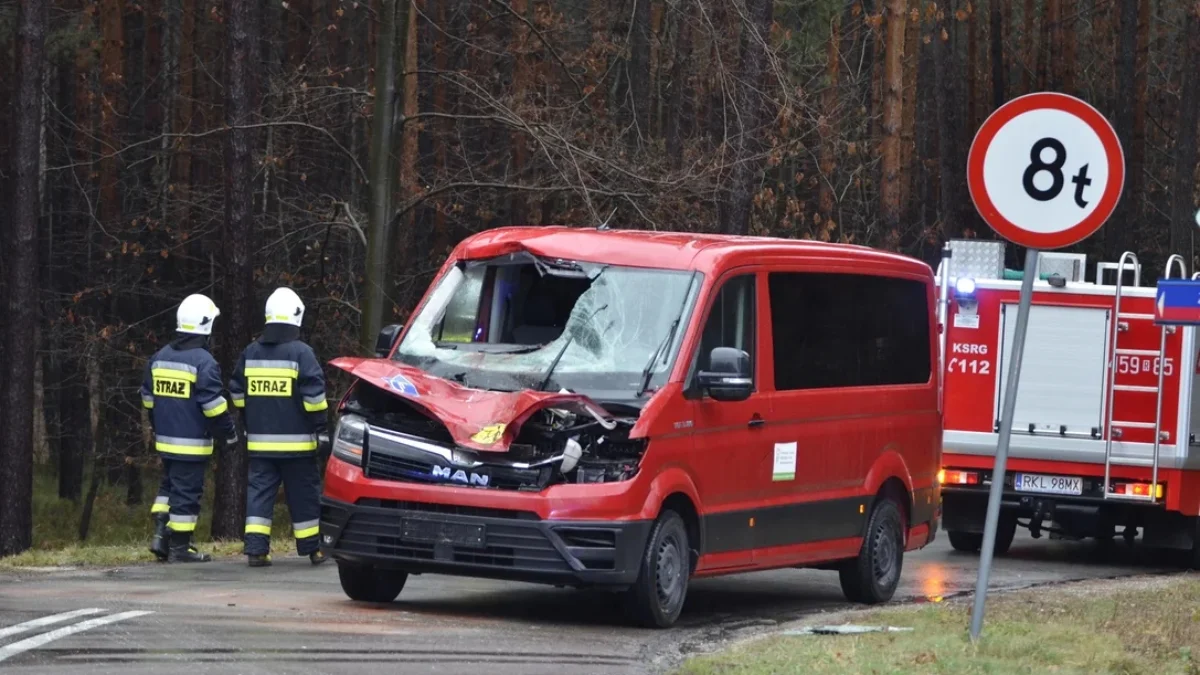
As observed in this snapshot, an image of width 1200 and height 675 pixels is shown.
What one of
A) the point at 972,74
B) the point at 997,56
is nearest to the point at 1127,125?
the point at 997,56

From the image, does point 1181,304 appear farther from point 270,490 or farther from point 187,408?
point 187,408

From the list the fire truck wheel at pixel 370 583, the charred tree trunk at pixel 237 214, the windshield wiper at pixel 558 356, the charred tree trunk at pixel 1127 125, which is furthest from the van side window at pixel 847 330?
the charred tree trunk at pixel 1127 125

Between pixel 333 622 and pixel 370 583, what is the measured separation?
1112 millimetres

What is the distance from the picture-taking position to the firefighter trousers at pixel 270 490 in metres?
13.0

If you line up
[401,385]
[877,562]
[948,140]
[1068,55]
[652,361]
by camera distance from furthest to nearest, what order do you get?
[1068,55] → [948,140] → [877,562] → [652,361] → [401,385]

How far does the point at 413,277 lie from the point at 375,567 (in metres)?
15.4

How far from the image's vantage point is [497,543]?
10.1 m

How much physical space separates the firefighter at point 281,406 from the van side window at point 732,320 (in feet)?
9.85

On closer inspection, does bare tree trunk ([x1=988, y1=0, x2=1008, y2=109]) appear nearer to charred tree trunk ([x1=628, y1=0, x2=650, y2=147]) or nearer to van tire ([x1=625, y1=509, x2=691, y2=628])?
charred tree trunk ([x1=628, y1=0, x2=650, y2=147])

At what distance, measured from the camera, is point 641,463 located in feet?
33.6

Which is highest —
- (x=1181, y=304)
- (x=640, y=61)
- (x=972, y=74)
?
(x=972, y=74)

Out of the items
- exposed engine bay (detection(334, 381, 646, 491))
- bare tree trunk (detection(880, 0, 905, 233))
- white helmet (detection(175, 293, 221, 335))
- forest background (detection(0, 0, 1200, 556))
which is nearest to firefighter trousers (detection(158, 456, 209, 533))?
white helmet (detection(175, 293, 221, 335))

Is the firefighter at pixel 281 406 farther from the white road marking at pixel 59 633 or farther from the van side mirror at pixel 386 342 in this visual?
the white road marking at pixel 59 633

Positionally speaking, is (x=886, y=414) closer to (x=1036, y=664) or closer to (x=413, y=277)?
(x=1036, y=664)
